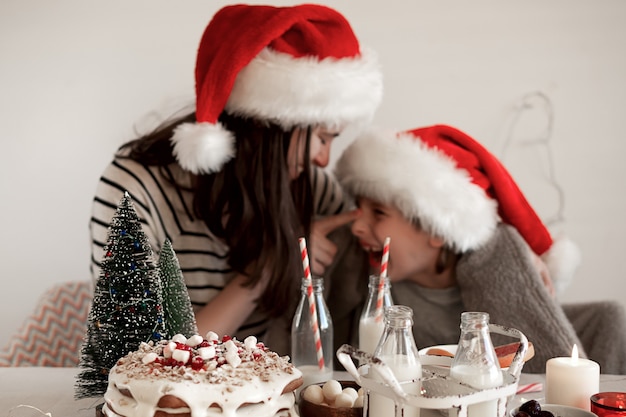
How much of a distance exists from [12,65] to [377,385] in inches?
71.0

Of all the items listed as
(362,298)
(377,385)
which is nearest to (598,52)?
(362,298)

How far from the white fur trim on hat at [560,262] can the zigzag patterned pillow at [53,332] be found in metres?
1.24

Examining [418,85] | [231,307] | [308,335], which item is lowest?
[231,307]

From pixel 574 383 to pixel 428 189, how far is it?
0.76 m

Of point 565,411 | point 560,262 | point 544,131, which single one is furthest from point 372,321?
point 544,131

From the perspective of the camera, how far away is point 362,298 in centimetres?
191

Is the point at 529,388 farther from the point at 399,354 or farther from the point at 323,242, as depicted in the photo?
the point at 323,242

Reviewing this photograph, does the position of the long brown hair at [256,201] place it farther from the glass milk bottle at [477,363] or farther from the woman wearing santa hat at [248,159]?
the glass milk bottle at [477,363]

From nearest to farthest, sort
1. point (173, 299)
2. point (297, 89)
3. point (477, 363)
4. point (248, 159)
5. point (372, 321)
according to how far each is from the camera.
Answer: point (477, 363) → point (173, 299) → point (372, 321) → point (297, 89) → point (248, 159)

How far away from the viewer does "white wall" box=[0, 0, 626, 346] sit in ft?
7.07

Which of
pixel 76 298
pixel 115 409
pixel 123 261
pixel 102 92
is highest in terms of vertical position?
Answer: pixel 102 92

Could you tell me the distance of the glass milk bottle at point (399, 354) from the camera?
90 cm

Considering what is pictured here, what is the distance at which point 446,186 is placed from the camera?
1.72 meters

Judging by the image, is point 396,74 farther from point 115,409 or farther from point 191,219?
point 115,409
